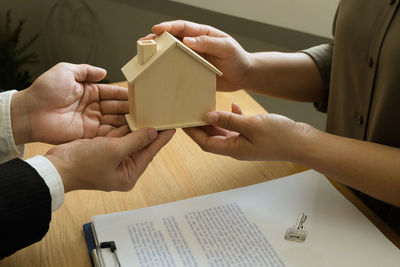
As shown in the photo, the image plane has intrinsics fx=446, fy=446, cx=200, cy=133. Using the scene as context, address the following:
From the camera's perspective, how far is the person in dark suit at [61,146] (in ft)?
2.27

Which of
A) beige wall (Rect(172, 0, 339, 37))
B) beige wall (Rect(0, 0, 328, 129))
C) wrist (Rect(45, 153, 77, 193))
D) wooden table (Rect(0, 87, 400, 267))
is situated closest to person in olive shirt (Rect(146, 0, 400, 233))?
wooden table (Rect(0, 87, 400, 267))

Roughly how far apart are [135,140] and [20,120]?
28cm

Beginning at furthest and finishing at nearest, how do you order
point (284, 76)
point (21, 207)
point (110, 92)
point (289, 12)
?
1. point (289, 12)
2. point (284, 76)
3. point (110, 92)
4. point (21, 207)

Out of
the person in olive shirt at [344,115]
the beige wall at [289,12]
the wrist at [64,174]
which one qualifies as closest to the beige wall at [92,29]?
the beige wall at [289,12]

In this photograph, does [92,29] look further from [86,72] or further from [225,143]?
[225,143]

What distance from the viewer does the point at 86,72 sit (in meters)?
0.99

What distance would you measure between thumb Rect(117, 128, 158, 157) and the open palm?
0.46 ft

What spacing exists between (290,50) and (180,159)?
917 millimetres

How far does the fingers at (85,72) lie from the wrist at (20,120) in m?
0.11

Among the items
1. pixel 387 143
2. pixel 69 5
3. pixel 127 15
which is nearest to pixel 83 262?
pixel 387 143

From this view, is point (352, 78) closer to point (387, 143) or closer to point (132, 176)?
point (387, 143)

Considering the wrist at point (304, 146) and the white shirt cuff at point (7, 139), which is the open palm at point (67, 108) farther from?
the wrist at point (304, 146)

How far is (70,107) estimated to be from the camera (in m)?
0.97

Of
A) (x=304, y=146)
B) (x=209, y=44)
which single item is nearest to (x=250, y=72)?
(x=209, y=44)
